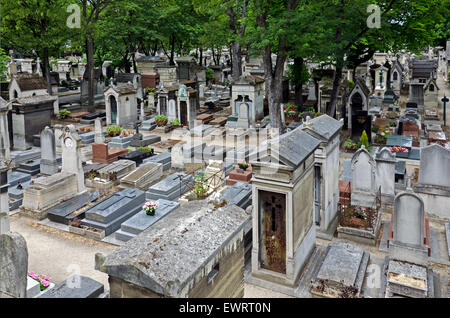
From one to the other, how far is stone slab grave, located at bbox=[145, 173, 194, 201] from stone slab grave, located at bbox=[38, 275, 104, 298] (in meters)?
5.69

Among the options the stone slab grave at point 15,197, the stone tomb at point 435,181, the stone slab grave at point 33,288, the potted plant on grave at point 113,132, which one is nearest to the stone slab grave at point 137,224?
the stone slab grave at point 33,288

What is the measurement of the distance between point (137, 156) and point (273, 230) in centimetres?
993

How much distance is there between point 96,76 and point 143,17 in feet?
22.0

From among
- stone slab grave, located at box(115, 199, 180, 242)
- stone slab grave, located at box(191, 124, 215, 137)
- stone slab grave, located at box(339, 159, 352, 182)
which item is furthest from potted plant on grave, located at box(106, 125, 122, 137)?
stone slab grave, located at box(339, 159, 352, 182)

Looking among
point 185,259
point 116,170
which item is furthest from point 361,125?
point 185,259

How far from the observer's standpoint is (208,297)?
17.8 ft

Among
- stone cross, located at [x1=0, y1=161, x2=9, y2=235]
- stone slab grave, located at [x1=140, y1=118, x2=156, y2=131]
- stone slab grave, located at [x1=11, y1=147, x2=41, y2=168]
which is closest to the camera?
stone cross, located at [x1=0, y1=161, x2=9, y2=235]

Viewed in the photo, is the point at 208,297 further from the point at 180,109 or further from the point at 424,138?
the point at 180,109

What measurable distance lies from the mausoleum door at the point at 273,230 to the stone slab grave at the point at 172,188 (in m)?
5.36

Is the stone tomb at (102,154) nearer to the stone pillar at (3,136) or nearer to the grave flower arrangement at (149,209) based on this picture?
the stone pillar at (3,136)

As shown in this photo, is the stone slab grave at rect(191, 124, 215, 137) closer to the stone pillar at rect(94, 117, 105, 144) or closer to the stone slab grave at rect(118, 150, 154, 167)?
the stone slab grave at rect(118, 150, 154, 167)

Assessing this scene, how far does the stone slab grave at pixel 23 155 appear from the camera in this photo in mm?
17406

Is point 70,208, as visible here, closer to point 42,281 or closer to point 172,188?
point 172,188

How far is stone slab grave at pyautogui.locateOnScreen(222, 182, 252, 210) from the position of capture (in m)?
11.9
